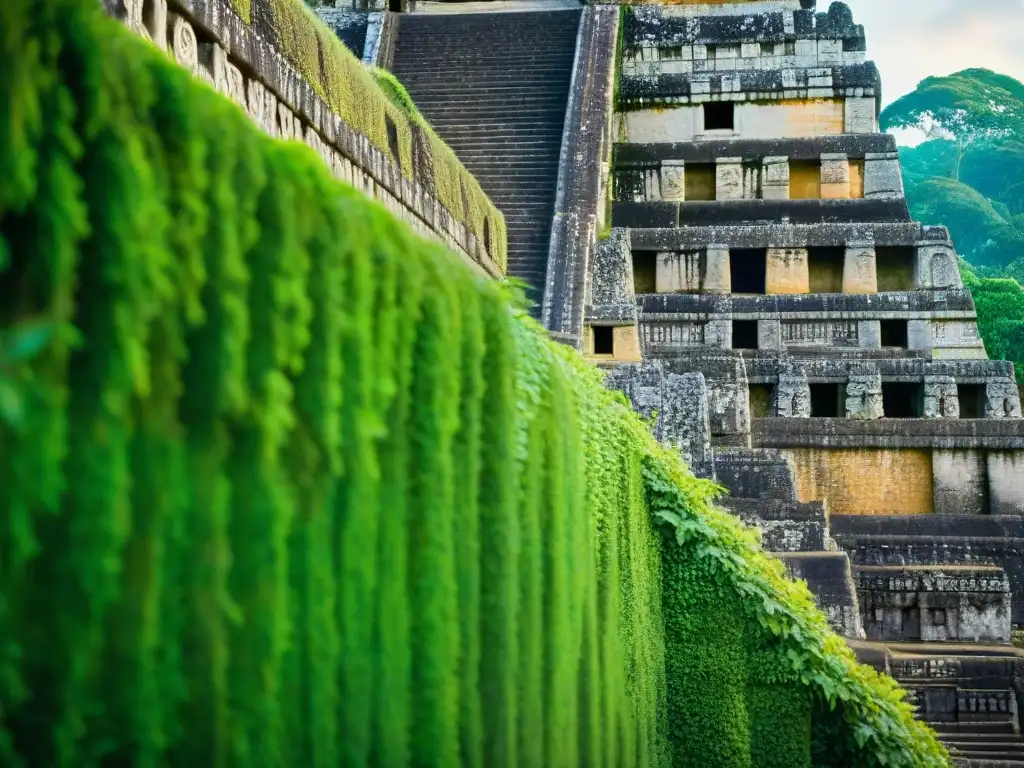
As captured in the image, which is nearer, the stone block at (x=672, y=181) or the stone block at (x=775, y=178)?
the stone block at (x=775, y=178)

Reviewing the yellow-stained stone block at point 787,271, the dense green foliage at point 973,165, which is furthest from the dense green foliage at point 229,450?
the dense green foliage at point 973,165

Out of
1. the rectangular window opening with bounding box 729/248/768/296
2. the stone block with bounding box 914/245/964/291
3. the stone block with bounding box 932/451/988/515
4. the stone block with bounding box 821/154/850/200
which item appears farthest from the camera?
the rectangular window opening with bounding box 729/248/768/296

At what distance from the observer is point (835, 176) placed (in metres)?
17.8

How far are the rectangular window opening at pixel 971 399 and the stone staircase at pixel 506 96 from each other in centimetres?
491

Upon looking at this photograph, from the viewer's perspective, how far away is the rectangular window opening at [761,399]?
13.8 metres

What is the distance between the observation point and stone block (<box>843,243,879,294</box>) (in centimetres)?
1620

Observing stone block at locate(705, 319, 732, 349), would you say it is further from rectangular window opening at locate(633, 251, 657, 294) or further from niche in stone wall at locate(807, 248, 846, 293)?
niche in stone wall at locate(807, 248, 846, 293)

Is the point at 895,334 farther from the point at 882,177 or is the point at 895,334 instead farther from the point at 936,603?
the point at 936,603

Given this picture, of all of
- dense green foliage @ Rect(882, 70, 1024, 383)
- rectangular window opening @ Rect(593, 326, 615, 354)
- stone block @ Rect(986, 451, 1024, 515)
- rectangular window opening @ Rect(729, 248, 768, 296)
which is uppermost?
dense green foliage @ Rect(882, 70, 1024, 383)

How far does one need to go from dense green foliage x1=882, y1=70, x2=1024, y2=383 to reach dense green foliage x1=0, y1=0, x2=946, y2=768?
35861mm

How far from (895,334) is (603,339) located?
478cm

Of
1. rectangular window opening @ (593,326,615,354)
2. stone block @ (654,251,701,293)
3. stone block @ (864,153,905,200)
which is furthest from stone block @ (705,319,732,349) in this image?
stone block @ (864,153,905,200)

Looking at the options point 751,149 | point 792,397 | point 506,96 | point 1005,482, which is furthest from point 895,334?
point 506,96

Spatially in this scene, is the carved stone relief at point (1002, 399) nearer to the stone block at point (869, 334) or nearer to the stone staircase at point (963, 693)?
the stone block at point (869, 334)
